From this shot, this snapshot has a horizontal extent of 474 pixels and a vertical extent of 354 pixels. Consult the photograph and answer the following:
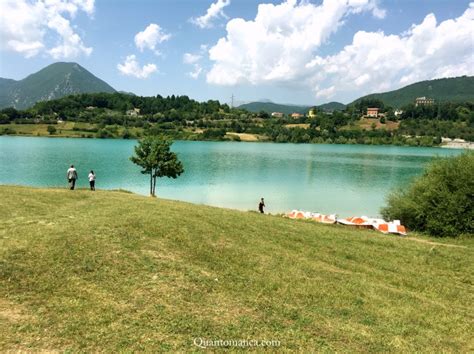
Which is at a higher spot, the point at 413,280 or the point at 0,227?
the point at 0,227

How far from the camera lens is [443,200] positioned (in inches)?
1240

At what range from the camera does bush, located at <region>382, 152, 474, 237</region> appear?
3020 cm

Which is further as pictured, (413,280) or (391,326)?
(413,280)

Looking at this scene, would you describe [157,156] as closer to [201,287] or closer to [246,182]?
[246,182]

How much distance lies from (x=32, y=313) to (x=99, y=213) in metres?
10.1

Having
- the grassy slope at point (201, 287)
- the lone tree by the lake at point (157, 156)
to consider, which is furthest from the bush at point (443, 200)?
the lone tree by the lake at point (157, 156)

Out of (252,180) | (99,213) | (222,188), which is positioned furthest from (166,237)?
(252,180)

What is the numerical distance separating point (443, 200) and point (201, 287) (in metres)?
27.2

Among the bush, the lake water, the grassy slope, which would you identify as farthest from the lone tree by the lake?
the bush

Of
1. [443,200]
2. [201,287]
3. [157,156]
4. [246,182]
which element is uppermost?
[157,156]

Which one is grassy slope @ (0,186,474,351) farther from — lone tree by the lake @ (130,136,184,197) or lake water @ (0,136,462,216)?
lake water @ (0,136,462,216)

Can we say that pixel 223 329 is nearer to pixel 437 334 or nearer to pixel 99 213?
pixel 437 334

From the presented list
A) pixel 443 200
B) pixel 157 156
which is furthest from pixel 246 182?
pixel 443 200

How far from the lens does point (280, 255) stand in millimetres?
17016
